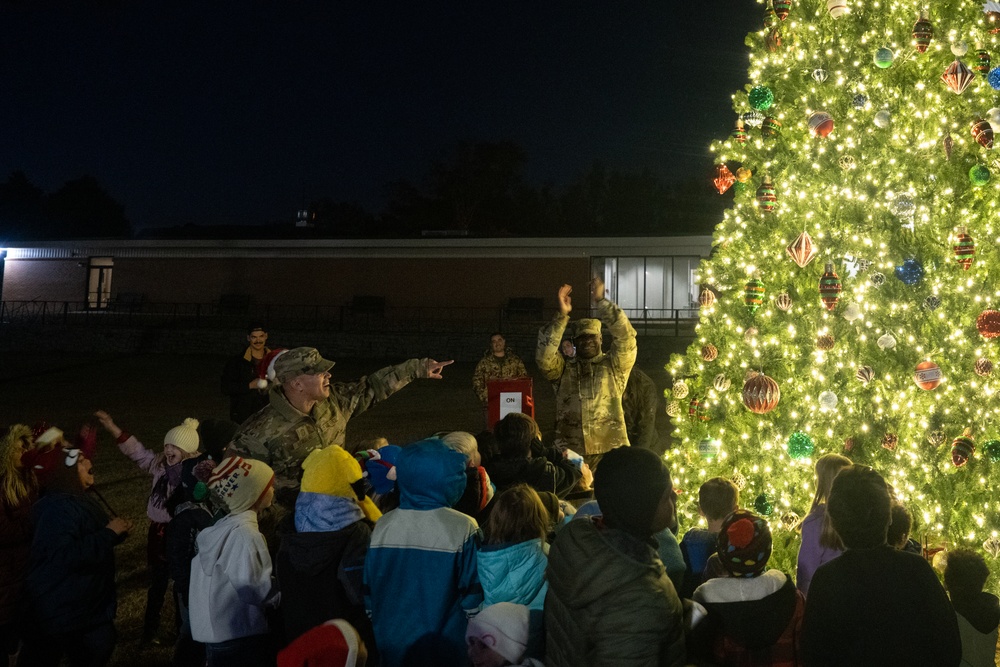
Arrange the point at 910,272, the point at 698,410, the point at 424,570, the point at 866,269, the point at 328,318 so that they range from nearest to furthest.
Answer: the point at 424,570, the point at 910,272, the point at 866,269, the point at 698,410, the point at 328,318

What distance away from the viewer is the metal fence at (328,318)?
24.3m

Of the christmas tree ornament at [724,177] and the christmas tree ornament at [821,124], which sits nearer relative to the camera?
the christmas tree ornament at [821,124]

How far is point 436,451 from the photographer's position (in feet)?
9.24

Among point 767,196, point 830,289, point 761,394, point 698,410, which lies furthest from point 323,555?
point 767,196

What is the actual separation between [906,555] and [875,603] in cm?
20

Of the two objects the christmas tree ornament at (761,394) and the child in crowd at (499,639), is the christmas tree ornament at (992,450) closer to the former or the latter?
the christmas tree ornament at (761,394)

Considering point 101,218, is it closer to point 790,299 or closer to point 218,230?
point 218,230

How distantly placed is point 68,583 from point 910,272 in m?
5.23

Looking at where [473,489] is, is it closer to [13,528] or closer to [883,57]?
[13,528]

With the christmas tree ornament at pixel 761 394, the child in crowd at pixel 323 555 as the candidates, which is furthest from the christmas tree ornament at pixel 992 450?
the child in crowd at pixel 323 555

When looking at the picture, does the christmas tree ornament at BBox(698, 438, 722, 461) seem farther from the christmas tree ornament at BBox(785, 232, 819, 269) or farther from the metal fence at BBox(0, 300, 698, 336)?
the metal fence at BBox(0, 300, 698, 336)

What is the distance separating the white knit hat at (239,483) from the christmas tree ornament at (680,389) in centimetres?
328

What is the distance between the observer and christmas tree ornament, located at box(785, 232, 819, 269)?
15.1 ft

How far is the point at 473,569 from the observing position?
280 cm
